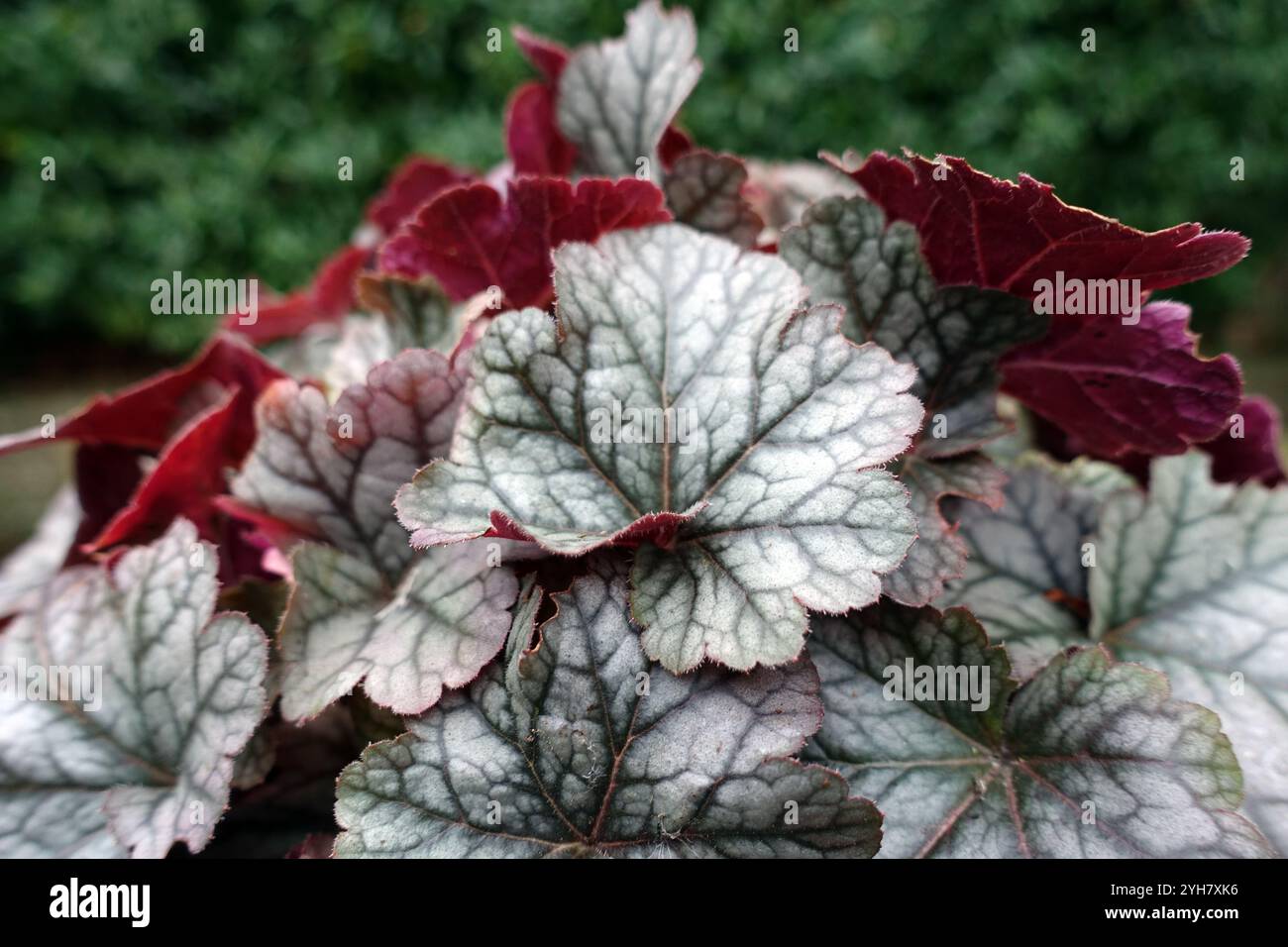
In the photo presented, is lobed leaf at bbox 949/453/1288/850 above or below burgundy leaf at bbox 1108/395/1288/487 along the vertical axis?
below

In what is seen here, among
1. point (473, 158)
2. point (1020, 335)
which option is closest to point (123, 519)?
point (1020, 335)

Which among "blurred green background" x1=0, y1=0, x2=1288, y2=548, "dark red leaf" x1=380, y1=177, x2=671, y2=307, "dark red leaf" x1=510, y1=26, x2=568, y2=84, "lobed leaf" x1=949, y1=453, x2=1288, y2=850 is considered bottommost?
"lobed leaf" x1=949, y1=453, x2=1288, y2=850

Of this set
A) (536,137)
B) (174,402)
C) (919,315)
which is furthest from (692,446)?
(174,402)

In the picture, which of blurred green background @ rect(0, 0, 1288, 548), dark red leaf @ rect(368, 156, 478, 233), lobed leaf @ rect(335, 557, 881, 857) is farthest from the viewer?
blurred green background @ rect(0, 0, 1288, 548)

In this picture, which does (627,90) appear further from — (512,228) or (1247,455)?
(1247,455)

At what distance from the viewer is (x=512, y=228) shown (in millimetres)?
827

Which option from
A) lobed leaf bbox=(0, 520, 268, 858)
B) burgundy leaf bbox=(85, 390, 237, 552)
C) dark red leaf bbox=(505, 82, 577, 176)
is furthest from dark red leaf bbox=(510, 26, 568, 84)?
lobed leaf bbox=(0, 520, 268, 858)

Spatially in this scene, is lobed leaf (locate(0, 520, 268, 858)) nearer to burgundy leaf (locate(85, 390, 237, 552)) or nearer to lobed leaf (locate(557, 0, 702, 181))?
burgundy leaf (locate(85, 390, 237, 552))

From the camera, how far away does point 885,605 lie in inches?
28.0

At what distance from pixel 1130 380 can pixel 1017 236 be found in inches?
6.2

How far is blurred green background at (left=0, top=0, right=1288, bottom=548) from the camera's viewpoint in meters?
3.69

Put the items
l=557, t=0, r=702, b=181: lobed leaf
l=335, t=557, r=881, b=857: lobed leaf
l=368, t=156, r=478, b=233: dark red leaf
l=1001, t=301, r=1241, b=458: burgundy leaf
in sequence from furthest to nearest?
l=368, t=156, r=478, b=233: dark red leaf < l=557, t=0, r=702, b=181: lobed leaf < l=1001, t=301, r=1241, b=458: burgundy leaf < l=335, t=557, r=881, b=857: lobed leaf

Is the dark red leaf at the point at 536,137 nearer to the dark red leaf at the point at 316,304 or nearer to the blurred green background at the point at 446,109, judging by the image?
the dark red leaf at the point at 316,304

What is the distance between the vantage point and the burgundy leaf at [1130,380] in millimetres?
732
